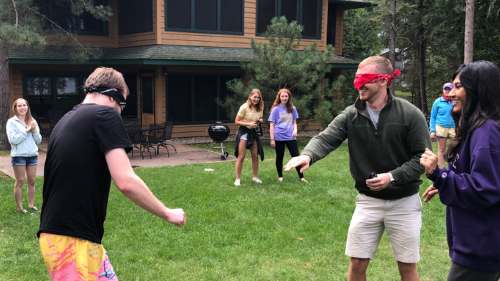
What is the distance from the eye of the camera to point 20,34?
35.5 feet

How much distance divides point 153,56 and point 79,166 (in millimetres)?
11772

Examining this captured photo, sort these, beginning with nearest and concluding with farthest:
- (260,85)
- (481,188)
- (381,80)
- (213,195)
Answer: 1. (481,188)
2. (381,80)
3. (213,195)
4. (260,85)

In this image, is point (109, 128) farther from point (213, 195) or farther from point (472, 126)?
point (213, 195)

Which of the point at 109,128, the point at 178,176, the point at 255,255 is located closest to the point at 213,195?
the point at 178,176

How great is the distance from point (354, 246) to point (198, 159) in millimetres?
8613

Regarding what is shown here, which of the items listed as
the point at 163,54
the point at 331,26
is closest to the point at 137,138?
the point at 163,54

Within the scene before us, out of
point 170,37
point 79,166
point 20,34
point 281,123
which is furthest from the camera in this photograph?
point 170,37

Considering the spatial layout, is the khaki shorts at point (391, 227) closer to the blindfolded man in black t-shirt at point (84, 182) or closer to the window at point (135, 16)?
the blindfolded man in black t-shirt at point (84, 182)

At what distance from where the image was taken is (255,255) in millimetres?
5059

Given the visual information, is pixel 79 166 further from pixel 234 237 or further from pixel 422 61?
pixel 422 61

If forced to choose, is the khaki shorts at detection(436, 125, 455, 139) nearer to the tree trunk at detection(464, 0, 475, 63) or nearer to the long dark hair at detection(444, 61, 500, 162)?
the tree trunk at detection(464, 0, 475, 63)

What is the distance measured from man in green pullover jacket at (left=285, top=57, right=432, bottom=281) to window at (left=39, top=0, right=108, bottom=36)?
14.0 metres

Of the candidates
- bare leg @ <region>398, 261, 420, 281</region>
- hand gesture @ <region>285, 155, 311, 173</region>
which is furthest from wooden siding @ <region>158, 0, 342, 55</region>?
bare leg @ <region>398, 261, 420, 281</region>

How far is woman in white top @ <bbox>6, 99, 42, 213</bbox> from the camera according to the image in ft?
21.0
